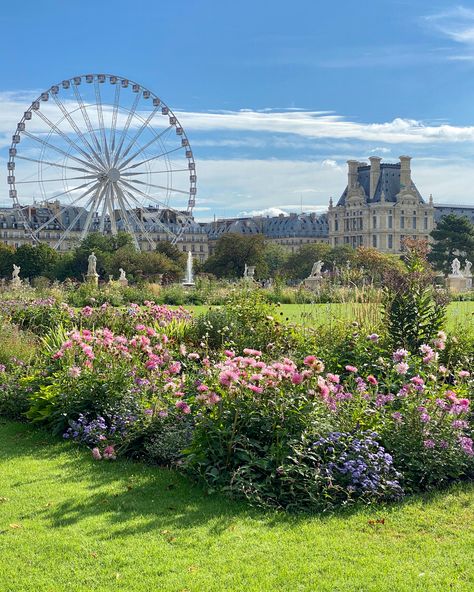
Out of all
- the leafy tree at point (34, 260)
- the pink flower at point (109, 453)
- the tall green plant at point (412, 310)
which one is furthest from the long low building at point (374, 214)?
the pink flower at point (109, 453)

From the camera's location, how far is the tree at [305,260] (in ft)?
249

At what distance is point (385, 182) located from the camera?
124 m

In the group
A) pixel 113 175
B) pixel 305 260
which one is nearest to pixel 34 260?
pixel 113 175

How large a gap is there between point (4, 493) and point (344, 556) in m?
2.75

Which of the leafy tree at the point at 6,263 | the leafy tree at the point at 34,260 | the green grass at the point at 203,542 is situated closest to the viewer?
the green grass at the point at 203,542

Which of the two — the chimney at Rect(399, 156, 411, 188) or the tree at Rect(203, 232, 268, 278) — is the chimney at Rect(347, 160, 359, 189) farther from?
the tree at Rect(203, 232, 268, 278)

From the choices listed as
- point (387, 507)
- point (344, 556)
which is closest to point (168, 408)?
point (387, 507)

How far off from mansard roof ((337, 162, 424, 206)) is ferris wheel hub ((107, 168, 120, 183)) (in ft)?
265

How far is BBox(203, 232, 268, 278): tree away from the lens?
2336 inches

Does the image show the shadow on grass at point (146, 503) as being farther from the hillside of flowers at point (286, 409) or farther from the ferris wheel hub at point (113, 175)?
the ferris wheel hub at point (113, 175)

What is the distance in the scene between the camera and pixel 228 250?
6075cm

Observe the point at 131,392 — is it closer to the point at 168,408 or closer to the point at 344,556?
the point at 168,408

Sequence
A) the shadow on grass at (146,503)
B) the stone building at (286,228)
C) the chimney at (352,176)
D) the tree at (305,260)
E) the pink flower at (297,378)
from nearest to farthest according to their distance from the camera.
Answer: the shadow on grass at (146,503)
the pink flower at (297,378)
the tree at (305,260)
the chimney at (352,176)
the stone building at (286,228)

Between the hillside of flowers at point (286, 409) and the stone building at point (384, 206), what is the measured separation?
114109mm
